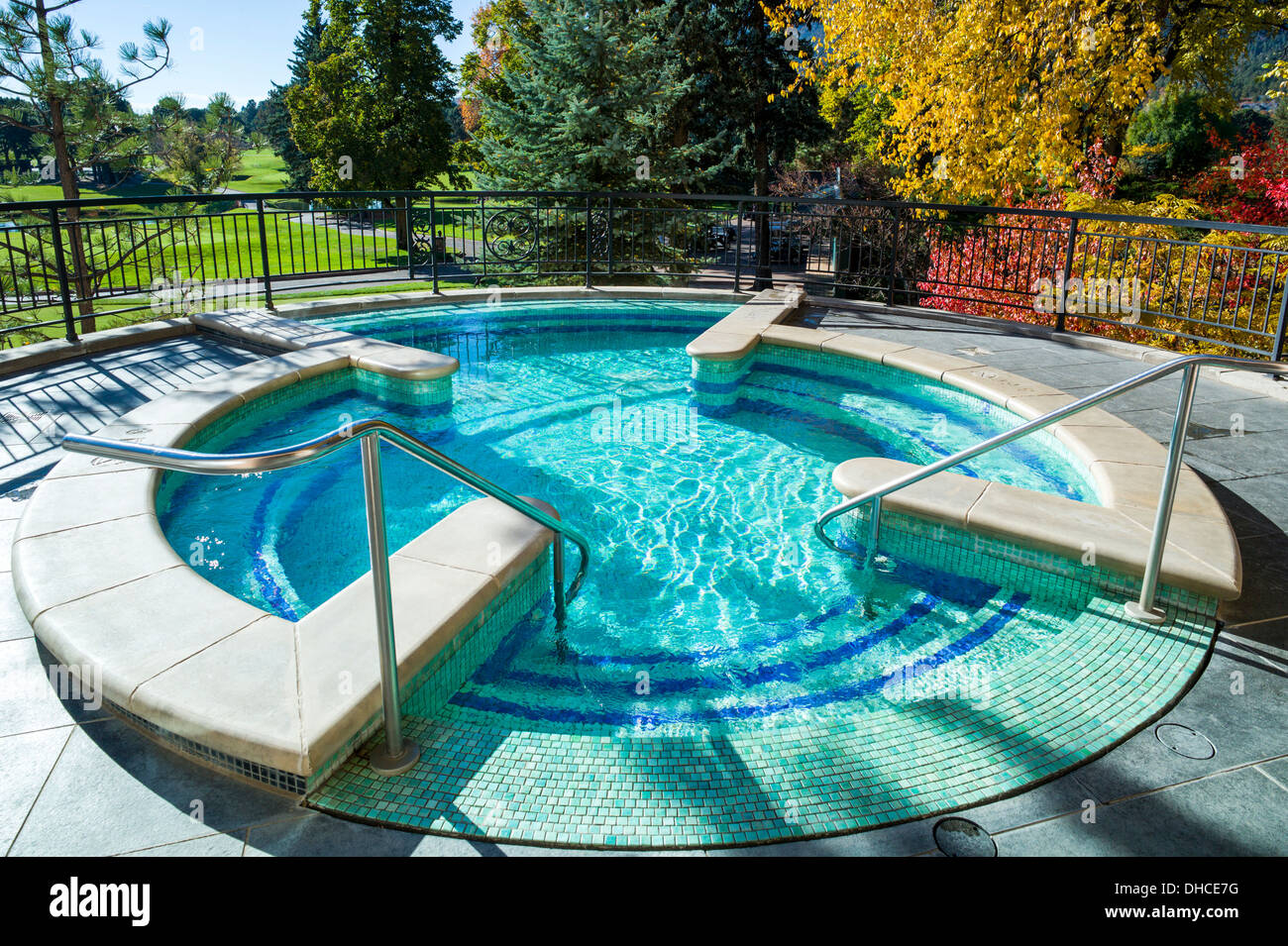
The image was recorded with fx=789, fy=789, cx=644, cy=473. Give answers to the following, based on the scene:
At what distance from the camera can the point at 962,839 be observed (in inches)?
96.7

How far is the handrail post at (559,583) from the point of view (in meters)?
4.26

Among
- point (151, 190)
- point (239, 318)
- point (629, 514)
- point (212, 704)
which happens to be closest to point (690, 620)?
point (629, 514)

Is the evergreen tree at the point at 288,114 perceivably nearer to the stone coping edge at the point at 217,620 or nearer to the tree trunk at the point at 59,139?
the tree trunk at the point at 59,139

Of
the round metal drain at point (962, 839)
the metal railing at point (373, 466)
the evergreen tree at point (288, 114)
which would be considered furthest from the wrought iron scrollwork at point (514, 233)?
the evergreen tree at point (288, 114)

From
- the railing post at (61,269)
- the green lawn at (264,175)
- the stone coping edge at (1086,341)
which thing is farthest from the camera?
the green lawn at (264,175)

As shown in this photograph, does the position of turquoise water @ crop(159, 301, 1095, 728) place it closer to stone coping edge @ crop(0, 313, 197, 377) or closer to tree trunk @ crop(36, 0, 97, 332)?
stone coping edge @ crop(0, 313, 197, 377)

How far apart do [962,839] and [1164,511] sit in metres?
1.90

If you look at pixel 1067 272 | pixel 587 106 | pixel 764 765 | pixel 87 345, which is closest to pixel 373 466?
pixel 764 765

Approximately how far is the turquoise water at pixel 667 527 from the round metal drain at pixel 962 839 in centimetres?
106

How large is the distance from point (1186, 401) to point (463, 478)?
9.77 ft

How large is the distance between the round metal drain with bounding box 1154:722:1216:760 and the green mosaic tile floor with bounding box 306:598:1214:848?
105 millimetres

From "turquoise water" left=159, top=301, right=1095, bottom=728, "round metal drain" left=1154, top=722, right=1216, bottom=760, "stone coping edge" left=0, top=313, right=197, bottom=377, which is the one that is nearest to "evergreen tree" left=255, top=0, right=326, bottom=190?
"stone coping edge" left=0, top=313, right=197, bottom=377

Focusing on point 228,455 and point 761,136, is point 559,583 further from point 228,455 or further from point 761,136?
point 761,136

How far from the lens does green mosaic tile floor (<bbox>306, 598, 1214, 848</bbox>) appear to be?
8.34 ft
